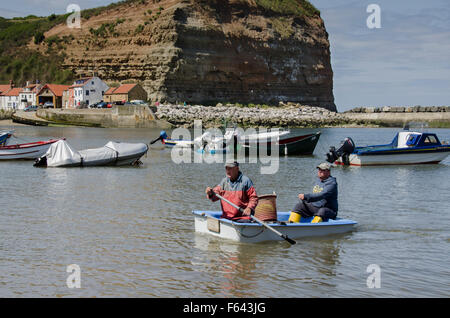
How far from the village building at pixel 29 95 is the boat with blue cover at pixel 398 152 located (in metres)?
86.1

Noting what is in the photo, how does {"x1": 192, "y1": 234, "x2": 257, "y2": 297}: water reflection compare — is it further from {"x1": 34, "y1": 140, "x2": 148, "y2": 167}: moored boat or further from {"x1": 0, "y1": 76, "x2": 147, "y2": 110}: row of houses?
{"x1": 0, "y1": 76, "x2": 147, "y2": 110}: row of houses

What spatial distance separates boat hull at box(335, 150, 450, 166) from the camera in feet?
106

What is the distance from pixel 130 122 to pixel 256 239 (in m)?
69.8

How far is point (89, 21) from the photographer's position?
416 feet

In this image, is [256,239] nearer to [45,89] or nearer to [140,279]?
[140,279]

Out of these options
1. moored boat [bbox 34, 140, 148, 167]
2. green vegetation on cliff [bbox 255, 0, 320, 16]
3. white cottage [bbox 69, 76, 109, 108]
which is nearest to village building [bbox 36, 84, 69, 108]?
white cottage [bbox 69, 76, 109, 108]

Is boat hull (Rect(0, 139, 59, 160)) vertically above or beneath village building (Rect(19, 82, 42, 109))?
beneath

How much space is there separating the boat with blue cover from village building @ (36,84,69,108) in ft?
261

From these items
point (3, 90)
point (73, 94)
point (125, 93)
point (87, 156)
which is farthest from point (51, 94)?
point (87, 156)

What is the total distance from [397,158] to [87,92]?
245 ft

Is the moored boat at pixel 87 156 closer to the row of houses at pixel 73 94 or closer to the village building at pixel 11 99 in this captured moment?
the row of houses at pixel 73 94

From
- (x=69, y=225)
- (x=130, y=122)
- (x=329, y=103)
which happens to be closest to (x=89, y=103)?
(x=130, y=122)

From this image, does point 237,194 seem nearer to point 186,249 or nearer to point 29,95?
point 186,249

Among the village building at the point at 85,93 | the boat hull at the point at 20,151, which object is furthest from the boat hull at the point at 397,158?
the village building at the point at 85,93
